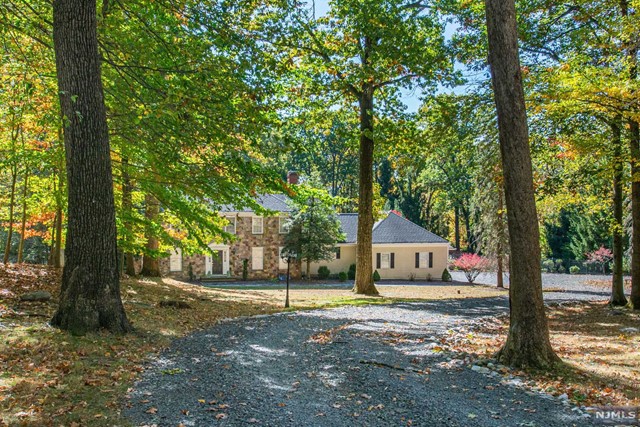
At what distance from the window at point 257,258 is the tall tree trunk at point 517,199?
28.4 metres

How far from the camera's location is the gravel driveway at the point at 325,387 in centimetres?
443

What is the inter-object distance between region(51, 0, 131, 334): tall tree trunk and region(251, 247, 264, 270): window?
88.6ft

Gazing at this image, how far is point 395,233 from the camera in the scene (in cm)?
3622

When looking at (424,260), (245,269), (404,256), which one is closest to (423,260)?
(424,260)

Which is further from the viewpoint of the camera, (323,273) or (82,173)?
(323,273)

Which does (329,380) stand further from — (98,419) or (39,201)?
(39,201)

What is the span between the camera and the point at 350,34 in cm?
1697

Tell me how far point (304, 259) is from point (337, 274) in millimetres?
3767

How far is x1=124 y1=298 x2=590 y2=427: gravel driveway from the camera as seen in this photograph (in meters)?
4.43

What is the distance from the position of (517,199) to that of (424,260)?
30013mm

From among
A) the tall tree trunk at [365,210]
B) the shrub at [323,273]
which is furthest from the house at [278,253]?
the tall tree trunk at [365,210]

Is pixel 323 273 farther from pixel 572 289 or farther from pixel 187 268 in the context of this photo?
pixel 572 289

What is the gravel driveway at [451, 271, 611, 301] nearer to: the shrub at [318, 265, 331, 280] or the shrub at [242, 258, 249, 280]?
the shrub at [318, 265, 331, 280]

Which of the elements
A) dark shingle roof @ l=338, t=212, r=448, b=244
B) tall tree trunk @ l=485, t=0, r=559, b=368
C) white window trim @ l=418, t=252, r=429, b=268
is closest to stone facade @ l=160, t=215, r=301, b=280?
dark shingle roof @ l=338, t=212, r=448, b=244
